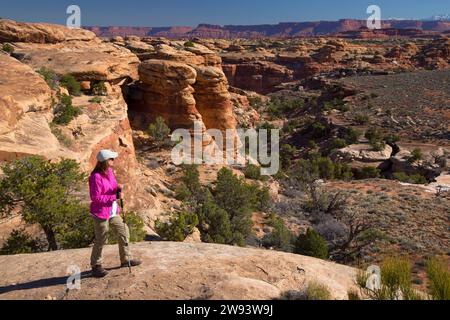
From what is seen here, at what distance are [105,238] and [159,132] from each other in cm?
1383

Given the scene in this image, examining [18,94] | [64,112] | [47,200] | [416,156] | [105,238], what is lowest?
[416,156]

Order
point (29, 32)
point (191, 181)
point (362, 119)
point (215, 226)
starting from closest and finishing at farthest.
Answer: point (215, 226), point (191, 181), point (29, 32), point (362, 119)

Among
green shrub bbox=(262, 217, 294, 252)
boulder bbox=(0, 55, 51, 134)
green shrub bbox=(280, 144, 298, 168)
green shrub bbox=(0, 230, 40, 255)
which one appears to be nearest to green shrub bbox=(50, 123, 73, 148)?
boulder bbox=(0, 55, 51, 134)

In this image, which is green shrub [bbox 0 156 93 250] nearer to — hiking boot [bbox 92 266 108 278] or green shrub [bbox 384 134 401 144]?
hiking boot [bbox 92 266 108 278]

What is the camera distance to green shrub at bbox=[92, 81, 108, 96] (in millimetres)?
17031

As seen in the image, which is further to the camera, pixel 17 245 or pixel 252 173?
pixel 252 173

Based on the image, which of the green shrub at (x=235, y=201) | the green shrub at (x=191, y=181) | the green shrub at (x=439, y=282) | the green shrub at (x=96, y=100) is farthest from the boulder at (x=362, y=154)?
the green shrub at (x=439, y=282)

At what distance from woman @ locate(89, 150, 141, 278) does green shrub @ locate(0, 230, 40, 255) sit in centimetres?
239

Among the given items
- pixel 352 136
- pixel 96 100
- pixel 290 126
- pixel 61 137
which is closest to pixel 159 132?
pixel 96 100

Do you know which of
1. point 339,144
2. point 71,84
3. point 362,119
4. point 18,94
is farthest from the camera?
point 362,119

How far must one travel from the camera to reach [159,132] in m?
18.4

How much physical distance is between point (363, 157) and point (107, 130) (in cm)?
2039

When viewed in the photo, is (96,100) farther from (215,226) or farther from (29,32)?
(29,32)
